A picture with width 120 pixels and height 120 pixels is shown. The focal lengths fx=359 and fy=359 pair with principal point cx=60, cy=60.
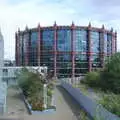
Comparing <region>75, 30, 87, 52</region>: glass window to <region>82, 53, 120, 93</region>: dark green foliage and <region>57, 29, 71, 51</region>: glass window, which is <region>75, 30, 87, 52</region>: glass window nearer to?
<region>57, 29, 71, 51</region>: glass window

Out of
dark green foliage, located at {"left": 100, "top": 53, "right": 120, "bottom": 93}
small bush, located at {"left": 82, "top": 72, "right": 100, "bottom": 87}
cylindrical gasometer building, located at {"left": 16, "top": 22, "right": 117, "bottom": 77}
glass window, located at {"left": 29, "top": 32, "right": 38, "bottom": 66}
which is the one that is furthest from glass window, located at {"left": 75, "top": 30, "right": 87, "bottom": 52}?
dark green foliage, located at {"left": 100, "top": 53, "right": 120, "bottom": 93}

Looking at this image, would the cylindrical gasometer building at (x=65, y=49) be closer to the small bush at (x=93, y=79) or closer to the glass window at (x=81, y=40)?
the glass window at (x=81, y=40)

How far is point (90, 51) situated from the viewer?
94.1 meters

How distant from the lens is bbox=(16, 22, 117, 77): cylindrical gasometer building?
9238cm

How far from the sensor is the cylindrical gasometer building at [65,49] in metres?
92.4

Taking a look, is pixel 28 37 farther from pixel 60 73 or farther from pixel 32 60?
pixel 60 73

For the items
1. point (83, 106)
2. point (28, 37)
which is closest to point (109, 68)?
point (83, 106)

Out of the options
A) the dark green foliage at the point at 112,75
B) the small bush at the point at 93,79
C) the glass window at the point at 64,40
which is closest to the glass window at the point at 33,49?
the glass window at the point at 64,40

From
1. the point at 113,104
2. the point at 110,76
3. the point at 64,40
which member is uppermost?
the point at 64,40

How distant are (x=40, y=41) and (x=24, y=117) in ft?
234

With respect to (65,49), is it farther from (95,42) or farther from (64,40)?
(95,42)

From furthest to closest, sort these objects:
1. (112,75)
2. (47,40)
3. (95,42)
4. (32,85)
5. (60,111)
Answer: (95,42) → (47,40) → (112,75) → (32,85) → (60,111)

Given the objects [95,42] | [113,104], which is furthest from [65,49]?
[113,104]

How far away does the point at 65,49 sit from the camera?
9312 cm
